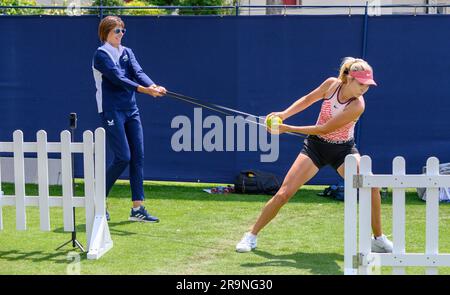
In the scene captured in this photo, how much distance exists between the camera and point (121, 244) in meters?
6.67

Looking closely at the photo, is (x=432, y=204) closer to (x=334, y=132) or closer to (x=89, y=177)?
(x=334, y=132)

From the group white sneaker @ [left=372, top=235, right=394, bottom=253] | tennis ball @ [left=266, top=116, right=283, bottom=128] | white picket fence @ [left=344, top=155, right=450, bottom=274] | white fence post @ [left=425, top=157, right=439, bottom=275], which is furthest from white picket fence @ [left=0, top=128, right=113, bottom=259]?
white fence post @ [left=425, top=157, right=439, bottom=275]

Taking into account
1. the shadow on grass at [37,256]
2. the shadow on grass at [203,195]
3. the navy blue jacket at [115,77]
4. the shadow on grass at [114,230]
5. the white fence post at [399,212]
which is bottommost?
the shadow on grass at [37,256]

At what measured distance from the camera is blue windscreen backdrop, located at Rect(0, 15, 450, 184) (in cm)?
950

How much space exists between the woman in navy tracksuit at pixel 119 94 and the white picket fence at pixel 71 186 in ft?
3.12

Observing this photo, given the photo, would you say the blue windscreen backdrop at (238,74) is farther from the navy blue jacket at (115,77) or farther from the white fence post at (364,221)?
the white fence post at (364,221)

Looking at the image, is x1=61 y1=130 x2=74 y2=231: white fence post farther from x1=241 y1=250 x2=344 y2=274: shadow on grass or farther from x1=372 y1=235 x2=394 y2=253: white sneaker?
x1=372 y1=235 x2=394 y2=253: white sneaker

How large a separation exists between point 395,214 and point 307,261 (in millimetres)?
1230

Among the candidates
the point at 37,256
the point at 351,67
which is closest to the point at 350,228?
the point at 351,67

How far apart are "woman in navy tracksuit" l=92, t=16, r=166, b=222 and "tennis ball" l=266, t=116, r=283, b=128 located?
1.39m

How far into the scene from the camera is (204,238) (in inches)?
275

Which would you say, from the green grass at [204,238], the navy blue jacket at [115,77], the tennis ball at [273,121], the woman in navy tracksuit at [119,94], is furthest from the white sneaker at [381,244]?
the navy blue jacket at [115,77]

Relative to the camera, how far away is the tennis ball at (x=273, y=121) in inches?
243

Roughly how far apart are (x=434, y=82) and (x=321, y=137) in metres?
3.67
